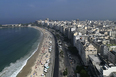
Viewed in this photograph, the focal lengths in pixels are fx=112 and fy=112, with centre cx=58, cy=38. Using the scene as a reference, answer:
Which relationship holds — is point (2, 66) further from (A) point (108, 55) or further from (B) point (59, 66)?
(A) point (108, 55)

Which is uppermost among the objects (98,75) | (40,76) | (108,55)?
(108,55)

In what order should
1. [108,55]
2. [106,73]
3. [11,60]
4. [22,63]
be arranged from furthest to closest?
[11,60], [22,63], [108,55], [106,73]

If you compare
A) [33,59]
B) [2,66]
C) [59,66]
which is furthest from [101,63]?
[2,66]

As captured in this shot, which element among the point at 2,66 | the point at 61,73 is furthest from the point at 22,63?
the point at 61,73

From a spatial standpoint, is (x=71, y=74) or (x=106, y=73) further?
(x=71, y=74)

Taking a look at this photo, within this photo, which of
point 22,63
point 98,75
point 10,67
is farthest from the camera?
point 22,63

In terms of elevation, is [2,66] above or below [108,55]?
below

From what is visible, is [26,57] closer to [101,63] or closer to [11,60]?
[11,60]

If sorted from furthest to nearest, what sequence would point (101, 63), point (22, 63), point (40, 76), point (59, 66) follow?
point (22, 63), point (59, 66), point (40, 76), point (101, 63)

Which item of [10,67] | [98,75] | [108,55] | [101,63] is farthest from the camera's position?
[10,67]
